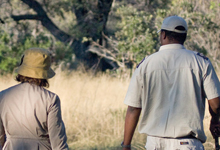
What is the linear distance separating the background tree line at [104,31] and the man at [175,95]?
803 centimetres

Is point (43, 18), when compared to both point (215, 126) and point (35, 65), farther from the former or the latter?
point (215, 126)

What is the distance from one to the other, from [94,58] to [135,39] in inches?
207

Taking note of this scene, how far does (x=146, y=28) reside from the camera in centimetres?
1264

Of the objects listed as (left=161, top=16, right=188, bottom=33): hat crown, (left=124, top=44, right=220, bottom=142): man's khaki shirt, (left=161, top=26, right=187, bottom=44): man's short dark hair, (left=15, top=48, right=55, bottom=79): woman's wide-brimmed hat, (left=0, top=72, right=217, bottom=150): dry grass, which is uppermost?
(left=161, top=16, right=188, bottom=33): hat crown

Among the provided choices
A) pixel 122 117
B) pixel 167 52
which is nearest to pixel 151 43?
pixel 122 117

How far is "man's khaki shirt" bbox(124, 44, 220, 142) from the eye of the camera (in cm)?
263

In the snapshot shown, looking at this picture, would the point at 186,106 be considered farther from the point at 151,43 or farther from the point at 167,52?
the point at 151,43

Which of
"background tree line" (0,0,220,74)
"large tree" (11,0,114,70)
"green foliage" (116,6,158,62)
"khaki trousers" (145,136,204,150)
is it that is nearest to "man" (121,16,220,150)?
"khaki trousers" (145,136,204,150)

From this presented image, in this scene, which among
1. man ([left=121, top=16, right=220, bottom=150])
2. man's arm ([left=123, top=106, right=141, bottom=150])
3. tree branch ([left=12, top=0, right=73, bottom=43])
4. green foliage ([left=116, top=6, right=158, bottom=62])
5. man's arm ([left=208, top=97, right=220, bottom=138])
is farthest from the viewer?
tree branch ([left=12, top=0, right=73, bottom=43])

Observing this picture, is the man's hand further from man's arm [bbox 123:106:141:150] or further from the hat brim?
the hat brim

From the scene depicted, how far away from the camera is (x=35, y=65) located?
2619mm

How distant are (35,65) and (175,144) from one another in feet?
3.83

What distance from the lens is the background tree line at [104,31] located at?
12.3 m

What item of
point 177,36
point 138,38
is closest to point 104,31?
point 138,38
